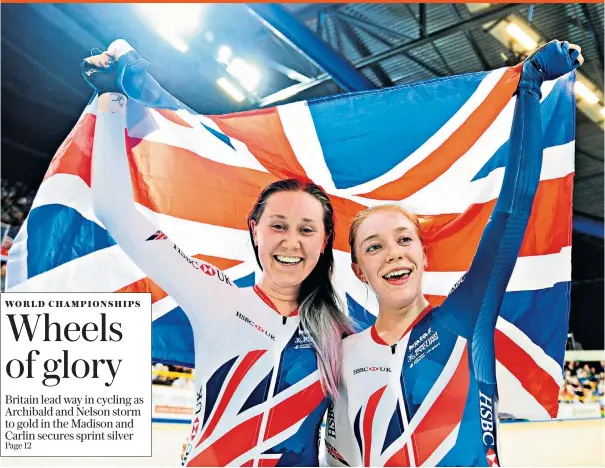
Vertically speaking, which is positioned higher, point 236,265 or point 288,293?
point 236,265

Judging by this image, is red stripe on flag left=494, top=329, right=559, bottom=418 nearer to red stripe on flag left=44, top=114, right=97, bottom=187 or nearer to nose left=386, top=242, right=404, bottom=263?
nose left=386, top=242, right=404, bottom=263

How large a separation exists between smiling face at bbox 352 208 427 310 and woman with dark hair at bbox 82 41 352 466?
17 cm

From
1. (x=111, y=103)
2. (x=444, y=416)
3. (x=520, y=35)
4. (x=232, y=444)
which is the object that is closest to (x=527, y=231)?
(x=444, y=416)

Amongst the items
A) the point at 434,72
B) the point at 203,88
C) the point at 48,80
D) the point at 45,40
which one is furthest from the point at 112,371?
the point at 434,72

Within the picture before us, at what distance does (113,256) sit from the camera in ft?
7.05

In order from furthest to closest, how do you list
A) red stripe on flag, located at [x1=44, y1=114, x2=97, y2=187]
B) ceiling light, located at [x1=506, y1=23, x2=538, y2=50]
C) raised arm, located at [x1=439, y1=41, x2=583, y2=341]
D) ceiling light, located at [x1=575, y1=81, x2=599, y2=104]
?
ceiling light, located at [x1=575, y1=81, x2=599, y2=104] → ceiling light, located at [x1=506, y1=23, x2=538, y2=50] → red stripe on flag, located at [x1=44, y1=114, x2=97, y2=187] → raised arm, located at [x1=439, y1=41, x2=583, y2=341]

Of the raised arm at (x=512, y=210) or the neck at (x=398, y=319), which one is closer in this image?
the raised arm at (x=512, y=210)

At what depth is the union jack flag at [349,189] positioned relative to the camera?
6.47 feet

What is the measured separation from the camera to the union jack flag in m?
1.97

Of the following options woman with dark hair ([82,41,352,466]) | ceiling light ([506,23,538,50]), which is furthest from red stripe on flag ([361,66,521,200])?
ceiling light ([506,23,538,50])

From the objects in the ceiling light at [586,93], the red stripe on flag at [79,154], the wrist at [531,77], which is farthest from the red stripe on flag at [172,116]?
the ceiling light at [586,93]

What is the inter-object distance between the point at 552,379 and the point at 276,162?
1.38 m

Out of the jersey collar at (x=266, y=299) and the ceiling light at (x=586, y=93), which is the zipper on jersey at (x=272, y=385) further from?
the ceiling light at (x=586, y=93)

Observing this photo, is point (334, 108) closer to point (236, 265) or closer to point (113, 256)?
point (236, 265)
